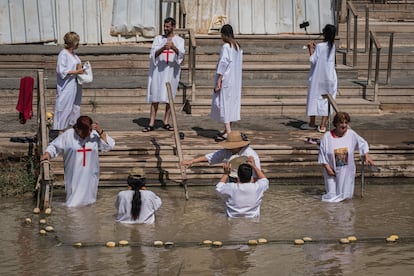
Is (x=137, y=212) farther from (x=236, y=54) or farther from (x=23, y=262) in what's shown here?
(x=236, y=54)

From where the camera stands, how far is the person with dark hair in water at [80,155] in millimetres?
11867

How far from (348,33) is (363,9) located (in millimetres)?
2828

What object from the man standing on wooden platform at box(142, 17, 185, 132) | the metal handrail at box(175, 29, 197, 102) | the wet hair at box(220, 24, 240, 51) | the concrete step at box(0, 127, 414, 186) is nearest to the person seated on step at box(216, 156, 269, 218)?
the concrete step at box(0, 127, 414, 186)

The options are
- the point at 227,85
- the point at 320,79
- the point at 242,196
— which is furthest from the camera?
the point at 320,79

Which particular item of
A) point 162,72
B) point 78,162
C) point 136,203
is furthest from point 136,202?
point 162,72

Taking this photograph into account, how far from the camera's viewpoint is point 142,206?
36.1ft

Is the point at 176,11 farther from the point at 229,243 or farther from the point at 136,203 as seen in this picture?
the point at 229,243

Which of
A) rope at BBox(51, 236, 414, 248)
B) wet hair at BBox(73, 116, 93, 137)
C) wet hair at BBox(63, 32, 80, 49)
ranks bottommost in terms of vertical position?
rope at BBox(51, 236, 414, 248)

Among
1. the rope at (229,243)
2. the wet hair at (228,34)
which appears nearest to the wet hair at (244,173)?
the rope at (229,243)

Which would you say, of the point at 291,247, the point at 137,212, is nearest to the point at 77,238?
the point at 137,212

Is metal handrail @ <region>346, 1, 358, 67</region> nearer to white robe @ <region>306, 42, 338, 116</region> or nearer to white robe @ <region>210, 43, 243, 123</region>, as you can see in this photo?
white robe @ <region>306, 42, 338, 116</region>

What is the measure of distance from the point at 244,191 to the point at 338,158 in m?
1.68

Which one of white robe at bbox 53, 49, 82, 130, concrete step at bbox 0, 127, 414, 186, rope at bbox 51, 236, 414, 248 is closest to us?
rope at bbox 51, 236, 414, 248

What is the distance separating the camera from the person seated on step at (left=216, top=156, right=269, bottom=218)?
436 inches
